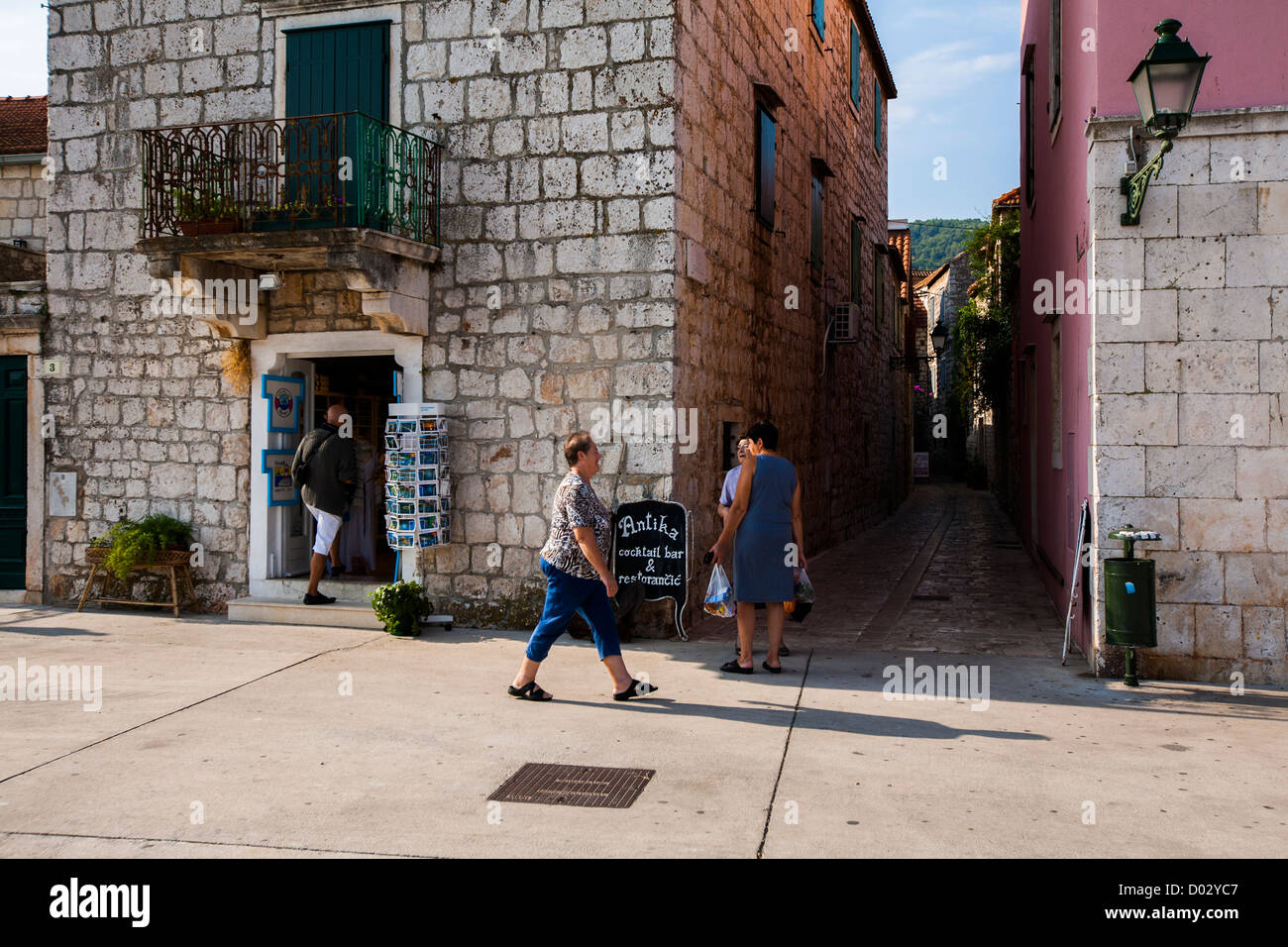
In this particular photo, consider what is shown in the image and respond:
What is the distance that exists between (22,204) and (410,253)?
7467 mm

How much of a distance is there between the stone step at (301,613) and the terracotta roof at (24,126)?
654 cm

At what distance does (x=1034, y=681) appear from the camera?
7.03 metres

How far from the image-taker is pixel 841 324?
16.4 metres

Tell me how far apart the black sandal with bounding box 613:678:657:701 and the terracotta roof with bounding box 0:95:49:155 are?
10289 mm

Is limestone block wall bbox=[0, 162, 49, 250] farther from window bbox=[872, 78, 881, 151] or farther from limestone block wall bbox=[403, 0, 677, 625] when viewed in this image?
window bbox=[872, 78, 881, 151]

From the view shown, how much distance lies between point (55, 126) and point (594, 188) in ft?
19.2

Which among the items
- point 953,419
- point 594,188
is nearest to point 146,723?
point 594,188

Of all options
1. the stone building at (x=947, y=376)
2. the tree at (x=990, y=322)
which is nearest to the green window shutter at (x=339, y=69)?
the tree at (x=990, y=322)

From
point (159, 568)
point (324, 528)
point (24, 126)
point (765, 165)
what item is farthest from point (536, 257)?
point (24, 126)

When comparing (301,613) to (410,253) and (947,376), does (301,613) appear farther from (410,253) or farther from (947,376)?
(947,376)

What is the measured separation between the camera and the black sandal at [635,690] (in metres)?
6.52

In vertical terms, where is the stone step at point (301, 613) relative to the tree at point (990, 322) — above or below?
below

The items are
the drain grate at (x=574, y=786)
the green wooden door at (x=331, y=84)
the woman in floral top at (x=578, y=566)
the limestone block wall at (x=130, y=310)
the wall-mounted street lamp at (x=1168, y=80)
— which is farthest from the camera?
the limestone block wall at (x=130, y=310)

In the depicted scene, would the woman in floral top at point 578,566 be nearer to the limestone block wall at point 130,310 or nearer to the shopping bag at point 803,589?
the shopping bag at point 803,589
